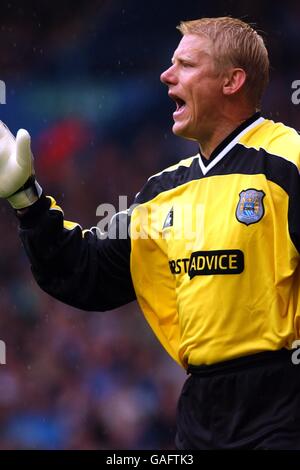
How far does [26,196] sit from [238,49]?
2.65 ft

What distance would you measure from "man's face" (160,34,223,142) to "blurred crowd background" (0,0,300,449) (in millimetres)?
3256

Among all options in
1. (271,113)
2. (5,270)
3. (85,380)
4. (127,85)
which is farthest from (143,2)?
(85,380)

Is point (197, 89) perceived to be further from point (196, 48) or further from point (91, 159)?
point (91, 159)

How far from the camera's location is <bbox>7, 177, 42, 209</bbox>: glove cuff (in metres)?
3.33

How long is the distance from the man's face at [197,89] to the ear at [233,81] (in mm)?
19

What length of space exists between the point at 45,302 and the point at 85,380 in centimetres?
61

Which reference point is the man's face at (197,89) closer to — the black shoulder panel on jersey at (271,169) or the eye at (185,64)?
the eye at (185,64)

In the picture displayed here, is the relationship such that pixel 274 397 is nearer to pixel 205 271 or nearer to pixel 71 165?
pixel 205 271

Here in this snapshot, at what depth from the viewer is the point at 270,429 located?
2930 millimetres

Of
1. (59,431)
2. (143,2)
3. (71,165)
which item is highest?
(143,2)

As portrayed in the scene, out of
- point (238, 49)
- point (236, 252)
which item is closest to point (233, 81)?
point (238, 49)
